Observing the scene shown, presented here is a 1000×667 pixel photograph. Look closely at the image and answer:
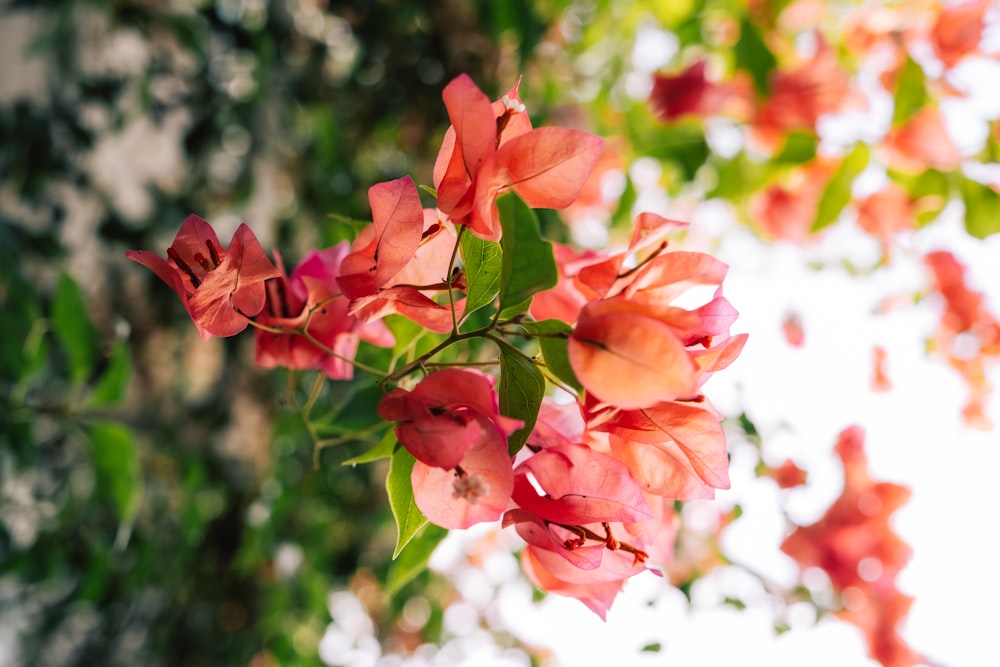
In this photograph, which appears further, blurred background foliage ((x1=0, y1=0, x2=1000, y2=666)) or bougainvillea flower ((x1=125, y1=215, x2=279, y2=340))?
blurred background foliage ((x1=0, y1=0, x2=1000, y2=666))

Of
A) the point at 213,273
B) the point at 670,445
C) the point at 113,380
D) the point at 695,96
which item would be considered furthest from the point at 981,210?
the point at 113,380

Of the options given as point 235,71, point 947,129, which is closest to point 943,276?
point 947,129

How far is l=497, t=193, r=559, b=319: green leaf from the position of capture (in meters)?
0.24

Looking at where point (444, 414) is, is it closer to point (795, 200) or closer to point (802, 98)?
point (802, 98)

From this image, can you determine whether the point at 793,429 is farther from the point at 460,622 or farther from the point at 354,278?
the point at 460,622

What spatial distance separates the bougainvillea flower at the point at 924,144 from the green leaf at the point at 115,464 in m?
0.90

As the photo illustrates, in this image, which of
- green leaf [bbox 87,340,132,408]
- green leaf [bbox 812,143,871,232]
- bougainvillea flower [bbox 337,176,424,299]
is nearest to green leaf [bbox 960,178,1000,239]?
green leaf [bbox 812,143,871,232]

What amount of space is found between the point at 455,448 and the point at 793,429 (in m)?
0.73

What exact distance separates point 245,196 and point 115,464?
498mm

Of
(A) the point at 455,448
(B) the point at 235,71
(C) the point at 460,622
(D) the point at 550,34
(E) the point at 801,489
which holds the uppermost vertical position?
(A) the point at 455,448

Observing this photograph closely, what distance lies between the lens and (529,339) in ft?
0.91

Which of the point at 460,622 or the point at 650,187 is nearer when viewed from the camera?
the point at 650,187

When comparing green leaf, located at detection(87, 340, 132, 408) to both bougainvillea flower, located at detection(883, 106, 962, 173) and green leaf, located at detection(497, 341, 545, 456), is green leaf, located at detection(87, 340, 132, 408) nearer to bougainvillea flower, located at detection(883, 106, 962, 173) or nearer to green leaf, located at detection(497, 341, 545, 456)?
green leaf, located at detection(497, 341, 545, 456)

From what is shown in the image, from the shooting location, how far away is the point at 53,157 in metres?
0.94
